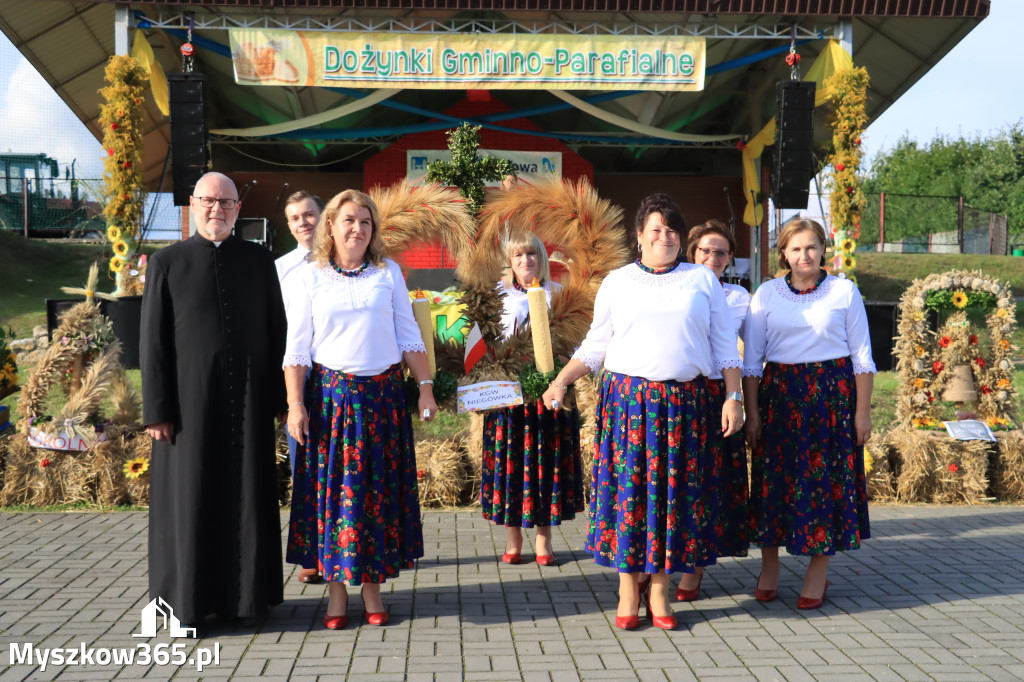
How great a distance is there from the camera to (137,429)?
602 centimetres

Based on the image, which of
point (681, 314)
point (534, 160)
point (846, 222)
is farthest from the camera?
point (534, 160)

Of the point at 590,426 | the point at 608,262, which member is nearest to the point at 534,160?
the point at 590,426

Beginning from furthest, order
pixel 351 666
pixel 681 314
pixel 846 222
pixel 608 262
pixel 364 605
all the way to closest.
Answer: pixel 846 222, pixel 608 262, pixel 364 605, pixel 681 314, pixel 351 666

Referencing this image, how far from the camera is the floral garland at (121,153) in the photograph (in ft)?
33.2

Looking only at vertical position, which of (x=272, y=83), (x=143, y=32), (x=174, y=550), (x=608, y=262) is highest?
(x=143, y=32)

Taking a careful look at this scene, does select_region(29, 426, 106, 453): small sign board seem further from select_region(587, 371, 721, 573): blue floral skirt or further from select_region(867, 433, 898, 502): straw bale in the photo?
select_region(867, 433, 898, 502): straw bale

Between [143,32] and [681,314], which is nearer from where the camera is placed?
[681,314]

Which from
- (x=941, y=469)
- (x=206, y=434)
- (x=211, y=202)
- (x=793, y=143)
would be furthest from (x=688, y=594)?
(x=793, y=143)

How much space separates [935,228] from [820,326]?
1163 inches

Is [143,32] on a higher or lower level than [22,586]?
higher

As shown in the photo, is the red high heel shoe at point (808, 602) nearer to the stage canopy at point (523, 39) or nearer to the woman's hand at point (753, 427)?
the woman's hand at point (753, 427)

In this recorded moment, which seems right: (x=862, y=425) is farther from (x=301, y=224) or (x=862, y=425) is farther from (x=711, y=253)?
(x=301, y=224)

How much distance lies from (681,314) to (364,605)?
6.19 ft

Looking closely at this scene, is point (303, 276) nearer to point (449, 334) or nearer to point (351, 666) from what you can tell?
point (449, 334)
